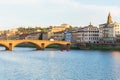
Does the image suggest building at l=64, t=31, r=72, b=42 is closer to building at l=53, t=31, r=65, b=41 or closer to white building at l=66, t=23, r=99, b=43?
building at l=53, t=31, r=65, b=41

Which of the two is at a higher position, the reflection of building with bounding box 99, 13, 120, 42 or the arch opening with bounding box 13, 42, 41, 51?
the reflection of building with bounding box 99, 13, 120, 42

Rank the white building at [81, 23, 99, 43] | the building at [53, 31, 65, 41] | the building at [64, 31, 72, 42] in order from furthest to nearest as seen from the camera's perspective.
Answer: the building at [53, 31, 65, 41]
the building at [64, 31, 72, 42]
the white building at [81, 23, 99, 43]

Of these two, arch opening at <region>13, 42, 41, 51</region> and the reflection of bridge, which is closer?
the reflection of bridge

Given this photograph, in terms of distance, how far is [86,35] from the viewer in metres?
129

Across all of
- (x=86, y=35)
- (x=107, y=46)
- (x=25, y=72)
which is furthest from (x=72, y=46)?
(x=25, y=72)

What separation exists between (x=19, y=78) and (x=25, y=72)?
4.54 m

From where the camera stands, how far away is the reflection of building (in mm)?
121250

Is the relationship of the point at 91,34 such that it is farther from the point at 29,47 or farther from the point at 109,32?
the point at 29,47

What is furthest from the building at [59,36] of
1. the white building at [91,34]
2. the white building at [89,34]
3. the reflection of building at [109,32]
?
the reflection of building at [109,32]

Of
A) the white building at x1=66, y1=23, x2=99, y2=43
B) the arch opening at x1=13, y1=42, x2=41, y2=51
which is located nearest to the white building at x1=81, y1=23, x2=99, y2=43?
the white building at x1=66, y1=23, x2=99, y2=43

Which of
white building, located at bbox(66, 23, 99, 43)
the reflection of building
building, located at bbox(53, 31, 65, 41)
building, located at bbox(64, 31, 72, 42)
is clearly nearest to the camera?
the reflection of building

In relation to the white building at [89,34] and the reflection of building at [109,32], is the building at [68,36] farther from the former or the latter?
the reflection of building at [109,32]

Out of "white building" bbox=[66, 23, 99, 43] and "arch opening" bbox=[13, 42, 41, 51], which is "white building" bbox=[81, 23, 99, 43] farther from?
"arch opening" bbox=[13, 42, 41, 51]

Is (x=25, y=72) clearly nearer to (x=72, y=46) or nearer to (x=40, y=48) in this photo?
(x=40, y=48)
